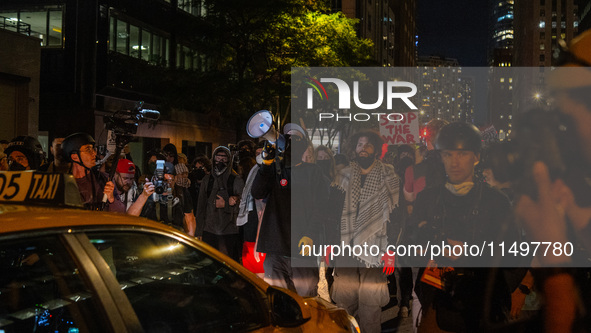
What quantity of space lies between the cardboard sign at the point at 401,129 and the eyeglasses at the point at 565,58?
7805mm

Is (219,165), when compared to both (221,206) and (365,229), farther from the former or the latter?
(365,229)

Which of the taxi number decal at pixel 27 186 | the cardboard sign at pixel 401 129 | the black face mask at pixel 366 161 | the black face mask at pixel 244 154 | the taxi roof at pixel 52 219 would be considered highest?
the cardboard sign at pixel 401 129

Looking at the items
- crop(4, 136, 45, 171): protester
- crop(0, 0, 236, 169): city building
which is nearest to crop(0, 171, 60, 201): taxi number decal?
crop(4, 136, 45, 171): protester

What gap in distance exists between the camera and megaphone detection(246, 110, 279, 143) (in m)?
6.28

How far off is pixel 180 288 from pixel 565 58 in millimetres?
2314

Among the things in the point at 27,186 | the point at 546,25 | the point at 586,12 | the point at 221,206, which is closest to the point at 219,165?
the point at 221,206

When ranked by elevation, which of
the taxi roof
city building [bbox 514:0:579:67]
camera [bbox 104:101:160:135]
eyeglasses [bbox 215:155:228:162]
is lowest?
the taxi roof

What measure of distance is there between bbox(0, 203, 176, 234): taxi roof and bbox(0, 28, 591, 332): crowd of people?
100cm

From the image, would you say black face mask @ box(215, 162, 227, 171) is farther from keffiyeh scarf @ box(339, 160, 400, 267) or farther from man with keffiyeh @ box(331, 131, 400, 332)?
keffiyeh scarf @ box(339, 160, 400, 267)

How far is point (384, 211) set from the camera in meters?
6.16

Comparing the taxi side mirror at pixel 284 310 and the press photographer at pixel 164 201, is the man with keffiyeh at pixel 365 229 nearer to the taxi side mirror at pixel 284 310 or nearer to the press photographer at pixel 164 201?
the press photographer at pixel 164 201

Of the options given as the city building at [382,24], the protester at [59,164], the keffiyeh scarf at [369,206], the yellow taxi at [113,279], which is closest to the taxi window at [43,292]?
the yellow taxi at [113,279]

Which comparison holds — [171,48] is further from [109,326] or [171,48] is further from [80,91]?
[109,326]

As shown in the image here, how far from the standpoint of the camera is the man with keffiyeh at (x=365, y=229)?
5.76 meters
